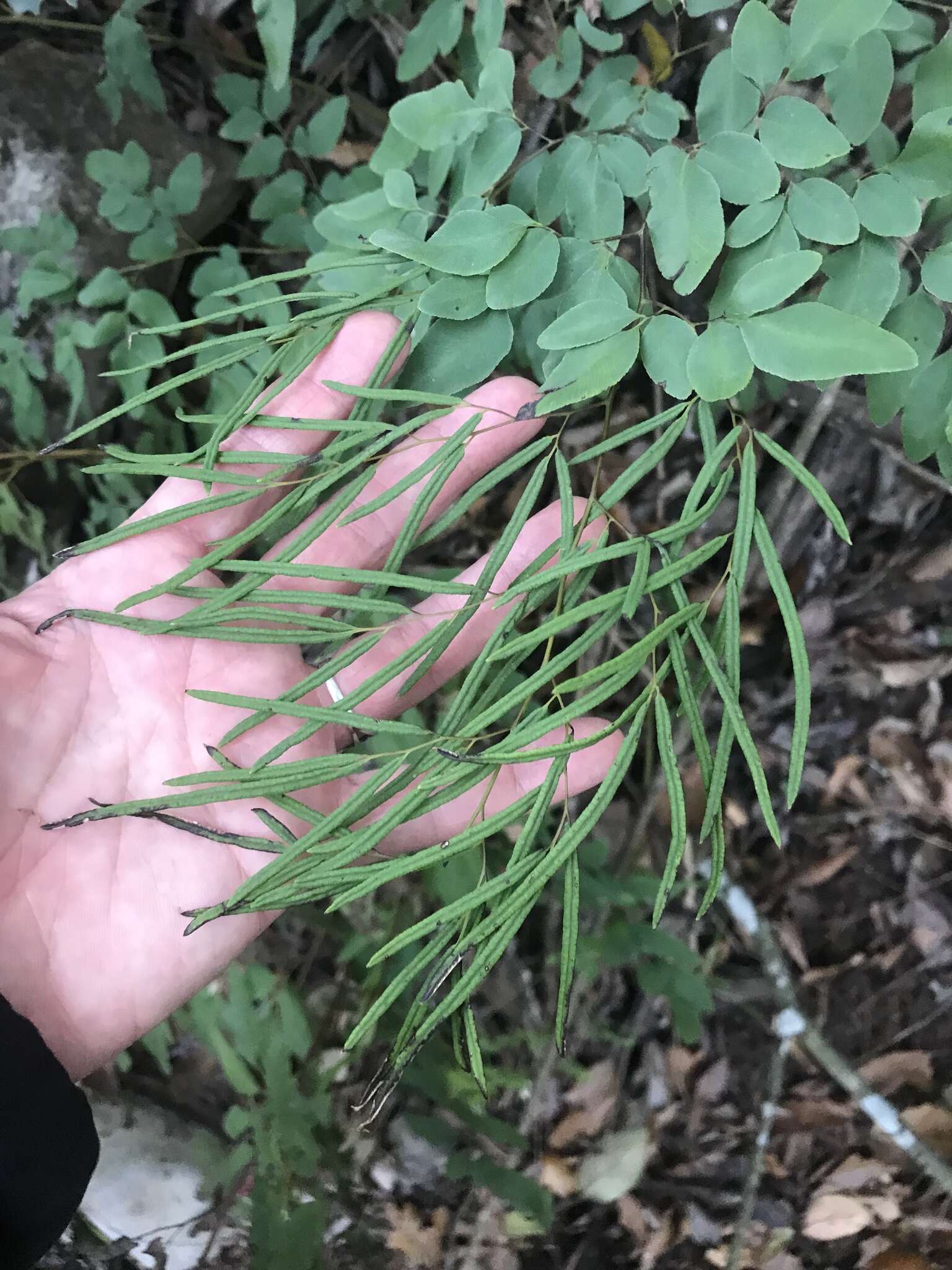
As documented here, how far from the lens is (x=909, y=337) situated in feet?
1.99

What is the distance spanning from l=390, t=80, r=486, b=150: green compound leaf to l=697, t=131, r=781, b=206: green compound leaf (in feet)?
0.62

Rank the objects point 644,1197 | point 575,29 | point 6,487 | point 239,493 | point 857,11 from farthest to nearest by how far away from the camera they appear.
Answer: point 644,1197 → point 6,487 → point 575,29 → point 239,493 → point 857,11

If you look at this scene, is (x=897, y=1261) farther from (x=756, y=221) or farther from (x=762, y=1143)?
(x=756, y=221)

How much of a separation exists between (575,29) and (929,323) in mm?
424

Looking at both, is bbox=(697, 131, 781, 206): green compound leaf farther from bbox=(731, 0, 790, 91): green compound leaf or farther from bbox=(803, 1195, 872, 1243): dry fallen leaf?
bbox=(803, 1195, 872, 1243): dry fallen leaf

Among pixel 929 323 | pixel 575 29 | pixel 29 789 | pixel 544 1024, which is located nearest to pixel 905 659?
pixel 544 1024

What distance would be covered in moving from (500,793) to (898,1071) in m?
0.97

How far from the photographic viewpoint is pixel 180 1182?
4.07 feet

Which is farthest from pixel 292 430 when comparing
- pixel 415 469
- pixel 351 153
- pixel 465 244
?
pixel 351 153

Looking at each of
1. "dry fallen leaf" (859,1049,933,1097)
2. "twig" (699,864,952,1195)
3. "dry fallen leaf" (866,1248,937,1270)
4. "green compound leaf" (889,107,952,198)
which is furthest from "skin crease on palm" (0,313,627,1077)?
"dry fallen leaf" (866,1248,937,1270)

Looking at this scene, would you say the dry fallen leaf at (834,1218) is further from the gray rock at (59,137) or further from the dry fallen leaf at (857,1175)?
the gray rock at (59,137)

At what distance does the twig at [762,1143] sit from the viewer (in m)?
1.28

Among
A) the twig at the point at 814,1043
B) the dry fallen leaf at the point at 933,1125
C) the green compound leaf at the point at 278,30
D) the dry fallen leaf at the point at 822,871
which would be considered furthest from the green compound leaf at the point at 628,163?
the dry fallen leaf at the point at 933,1125

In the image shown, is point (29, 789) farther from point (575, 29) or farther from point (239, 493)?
point (575, 29)
